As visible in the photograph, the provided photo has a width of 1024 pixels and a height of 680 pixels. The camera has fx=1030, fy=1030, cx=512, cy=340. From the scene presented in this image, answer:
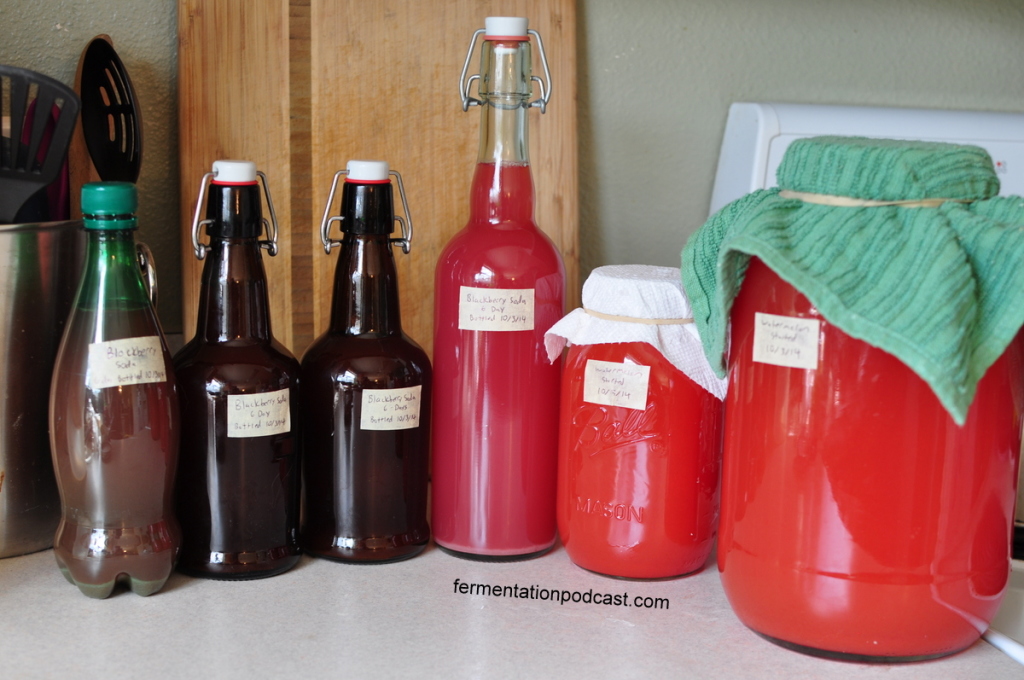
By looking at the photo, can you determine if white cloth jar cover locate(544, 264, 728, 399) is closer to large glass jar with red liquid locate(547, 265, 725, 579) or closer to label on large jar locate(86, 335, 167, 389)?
large glass jar with red liquid locate(547, 265, 725, 579)

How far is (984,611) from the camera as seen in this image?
2.49 feet

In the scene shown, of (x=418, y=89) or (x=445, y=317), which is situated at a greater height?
(x=418, y=89)

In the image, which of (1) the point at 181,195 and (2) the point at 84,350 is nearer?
(2) the point at 84,350

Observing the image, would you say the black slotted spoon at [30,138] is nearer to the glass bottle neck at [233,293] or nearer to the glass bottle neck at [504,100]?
the glass bottle neck at [233,293]

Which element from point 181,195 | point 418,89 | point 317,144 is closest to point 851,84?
point 418,89

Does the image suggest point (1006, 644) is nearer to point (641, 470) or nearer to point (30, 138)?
point (641, 470)

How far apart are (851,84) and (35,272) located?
35.1 inches

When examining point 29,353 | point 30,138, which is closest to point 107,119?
point 30,138

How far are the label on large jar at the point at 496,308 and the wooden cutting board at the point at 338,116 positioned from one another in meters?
0.20

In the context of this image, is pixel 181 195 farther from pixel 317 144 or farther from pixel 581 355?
pixel 581 355

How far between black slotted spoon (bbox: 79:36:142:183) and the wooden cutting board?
0.29 ft

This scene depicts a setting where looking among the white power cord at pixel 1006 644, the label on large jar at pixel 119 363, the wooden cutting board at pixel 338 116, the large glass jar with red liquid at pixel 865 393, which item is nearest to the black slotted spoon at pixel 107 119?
the wooden cutting board at pixel 338 116

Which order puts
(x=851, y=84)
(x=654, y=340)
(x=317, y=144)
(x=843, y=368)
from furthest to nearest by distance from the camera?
(x=851, y=84) < (x=317, y=144) < (x=654, y=340) < (x=843, y=368)

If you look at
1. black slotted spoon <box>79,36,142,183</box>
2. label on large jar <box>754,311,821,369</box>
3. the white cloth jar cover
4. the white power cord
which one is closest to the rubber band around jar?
the white cloth jar cover
